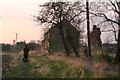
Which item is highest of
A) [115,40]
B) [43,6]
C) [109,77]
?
[43,6]

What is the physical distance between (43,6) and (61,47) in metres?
13.2

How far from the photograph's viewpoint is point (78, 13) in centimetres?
3325

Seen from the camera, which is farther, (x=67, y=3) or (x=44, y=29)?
(x=44, y=29)

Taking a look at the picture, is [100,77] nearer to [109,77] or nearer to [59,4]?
[109,77]

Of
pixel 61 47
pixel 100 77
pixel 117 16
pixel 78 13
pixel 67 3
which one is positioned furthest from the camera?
pixel 61 47

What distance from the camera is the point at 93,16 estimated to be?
94.2 feet

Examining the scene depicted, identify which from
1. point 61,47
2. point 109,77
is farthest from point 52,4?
point 109,77

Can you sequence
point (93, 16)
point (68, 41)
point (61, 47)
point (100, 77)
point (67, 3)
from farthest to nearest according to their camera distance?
1. point (61, 47)
2. point (68, 41)
3. point (67, 3)
4. point (93, 16)
5. point (100, 77)

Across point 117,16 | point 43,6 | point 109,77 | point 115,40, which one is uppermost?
point 43,6

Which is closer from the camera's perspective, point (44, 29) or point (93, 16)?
point (93, 16)

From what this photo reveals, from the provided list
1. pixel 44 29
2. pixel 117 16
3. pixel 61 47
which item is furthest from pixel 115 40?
pixel 61 47

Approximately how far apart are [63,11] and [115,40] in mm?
14667

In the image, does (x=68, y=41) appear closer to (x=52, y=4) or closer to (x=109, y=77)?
(x=52, y=4)

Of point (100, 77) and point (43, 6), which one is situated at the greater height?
point (43, 6)
